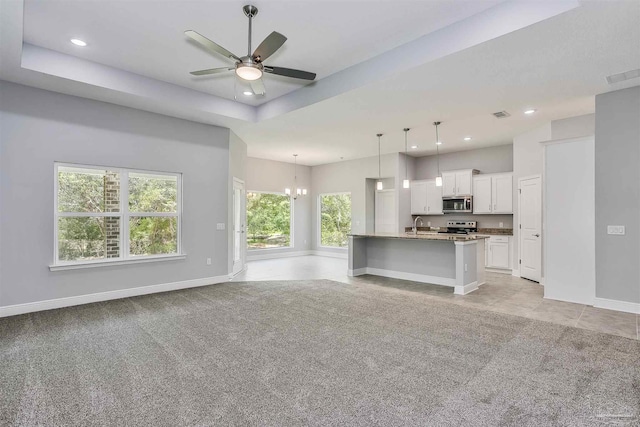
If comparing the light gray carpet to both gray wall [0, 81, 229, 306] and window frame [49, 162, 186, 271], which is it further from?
window frame [49, 162, 186, 271]

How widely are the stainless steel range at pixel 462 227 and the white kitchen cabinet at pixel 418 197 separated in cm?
78

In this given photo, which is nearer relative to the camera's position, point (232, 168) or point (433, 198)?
point (232, 168)

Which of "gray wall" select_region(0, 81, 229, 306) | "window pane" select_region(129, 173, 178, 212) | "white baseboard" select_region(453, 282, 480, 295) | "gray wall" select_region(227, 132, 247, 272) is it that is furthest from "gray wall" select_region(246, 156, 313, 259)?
"white baseboard" select_region(453, 282, 480, 295)

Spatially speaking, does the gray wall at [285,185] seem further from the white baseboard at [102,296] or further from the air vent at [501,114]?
the air vent at [501,114]

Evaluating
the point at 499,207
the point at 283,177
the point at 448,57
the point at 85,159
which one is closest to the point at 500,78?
the point at 448,57

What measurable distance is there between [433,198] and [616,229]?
14.3ft

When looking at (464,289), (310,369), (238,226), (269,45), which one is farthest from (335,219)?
(310,369)

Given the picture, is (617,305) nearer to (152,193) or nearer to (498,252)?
(498,252)

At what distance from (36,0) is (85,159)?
222 cm

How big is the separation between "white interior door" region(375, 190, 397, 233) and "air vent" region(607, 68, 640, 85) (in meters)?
5.50

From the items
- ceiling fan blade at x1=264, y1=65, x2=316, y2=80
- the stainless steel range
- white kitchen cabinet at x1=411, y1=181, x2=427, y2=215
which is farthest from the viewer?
white kitchen cabinet at x1=411, y1=181, x2=427, y2=215

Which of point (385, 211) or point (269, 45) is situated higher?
point (269, 45)

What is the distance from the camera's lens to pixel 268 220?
9.78m

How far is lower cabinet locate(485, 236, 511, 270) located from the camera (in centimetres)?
712
